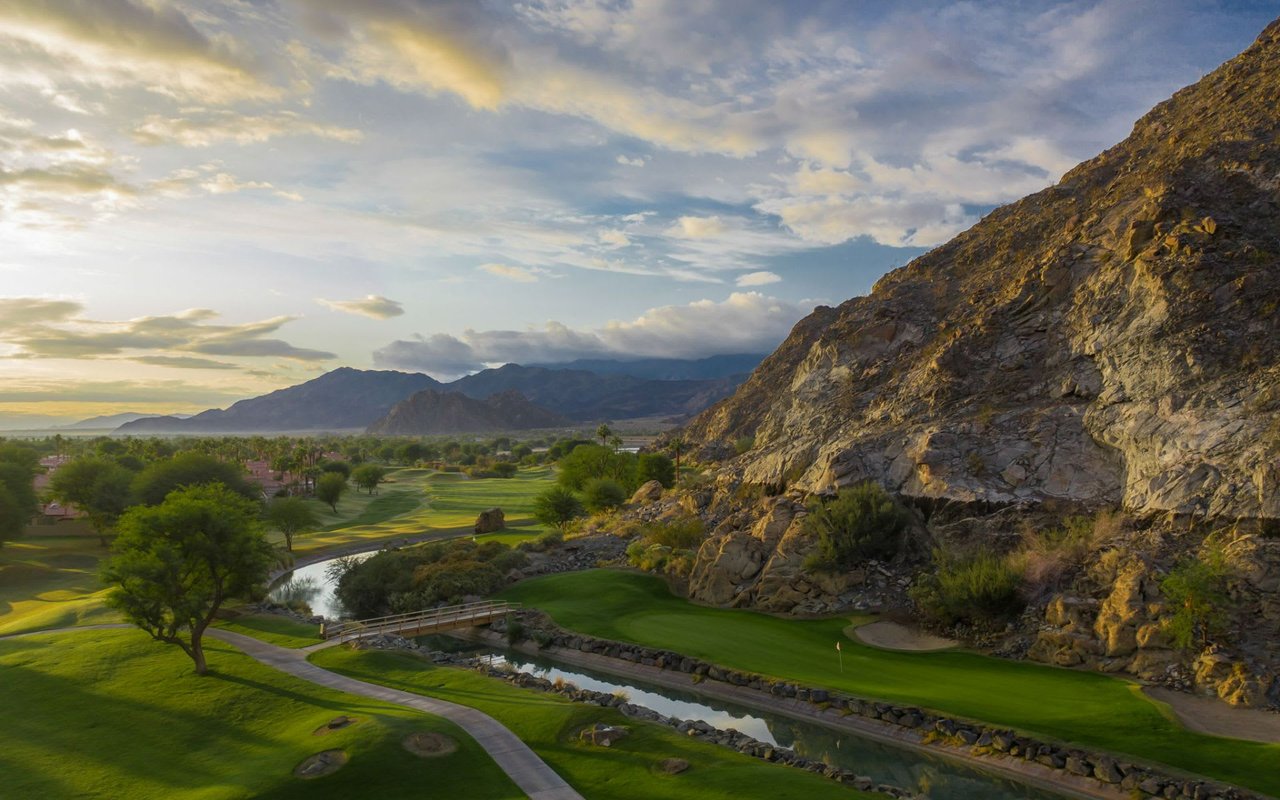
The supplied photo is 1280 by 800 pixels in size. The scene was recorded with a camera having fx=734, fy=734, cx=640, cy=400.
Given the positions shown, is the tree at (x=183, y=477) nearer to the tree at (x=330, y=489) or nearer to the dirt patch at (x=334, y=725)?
the tree at (x=330, y=489)

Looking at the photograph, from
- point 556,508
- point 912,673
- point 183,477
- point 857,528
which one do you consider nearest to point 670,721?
point 912,673

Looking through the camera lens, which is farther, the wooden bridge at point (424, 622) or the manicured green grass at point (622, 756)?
the wooden bridge at point (424, 622)

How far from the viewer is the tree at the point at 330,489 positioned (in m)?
99.4

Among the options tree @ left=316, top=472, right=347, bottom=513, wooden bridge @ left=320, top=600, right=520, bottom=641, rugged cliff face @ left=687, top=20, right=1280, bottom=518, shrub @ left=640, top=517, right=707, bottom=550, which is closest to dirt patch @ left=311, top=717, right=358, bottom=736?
wooden bridge @ left=320, top=600, right=520, bottom=641

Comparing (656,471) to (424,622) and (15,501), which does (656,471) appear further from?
(15,501)

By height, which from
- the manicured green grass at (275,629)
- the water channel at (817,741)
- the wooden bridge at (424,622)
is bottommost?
the water channel at (817,741)

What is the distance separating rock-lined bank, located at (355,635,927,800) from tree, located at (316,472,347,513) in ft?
216

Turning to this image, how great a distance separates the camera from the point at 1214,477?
35.8 m

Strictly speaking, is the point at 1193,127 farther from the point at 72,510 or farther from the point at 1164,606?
the point at 72,510

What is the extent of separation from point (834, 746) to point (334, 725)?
18340 mm

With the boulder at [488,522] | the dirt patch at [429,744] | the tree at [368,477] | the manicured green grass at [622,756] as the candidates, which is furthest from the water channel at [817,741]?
the tree at [368,477]

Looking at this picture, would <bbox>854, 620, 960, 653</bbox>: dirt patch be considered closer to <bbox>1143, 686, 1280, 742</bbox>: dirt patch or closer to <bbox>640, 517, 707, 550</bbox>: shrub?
<bbox>1143, 686, 1280, 742</bbox>: dirt patch

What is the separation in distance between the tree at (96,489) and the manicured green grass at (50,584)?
10.9 ft

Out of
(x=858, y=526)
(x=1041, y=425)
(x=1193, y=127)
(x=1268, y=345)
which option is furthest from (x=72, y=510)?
(x=1193, y=127)
